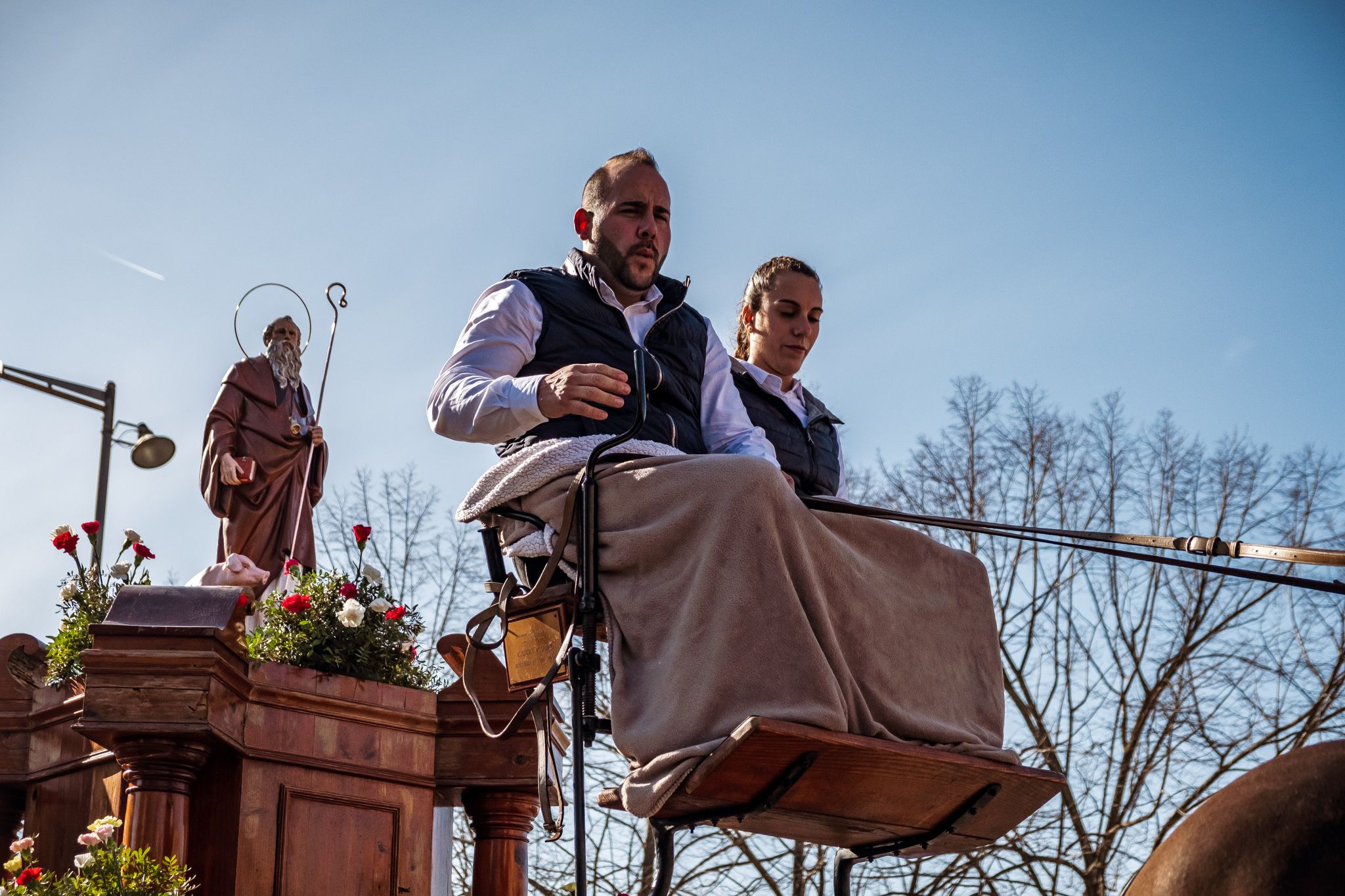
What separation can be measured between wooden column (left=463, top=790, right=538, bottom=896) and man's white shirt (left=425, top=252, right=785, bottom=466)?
242cm

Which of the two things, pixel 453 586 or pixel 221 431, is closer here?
pixel 221 431

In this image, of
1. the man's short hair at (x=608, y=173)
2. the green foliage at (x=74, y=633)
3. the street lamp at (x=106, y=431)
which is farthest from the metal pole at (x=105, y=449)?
the man's short hair at (x=608, y=173)

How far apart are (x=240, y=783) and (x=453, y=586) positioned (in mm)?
12199

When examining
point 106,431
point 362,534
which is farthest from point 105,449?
point 362,534

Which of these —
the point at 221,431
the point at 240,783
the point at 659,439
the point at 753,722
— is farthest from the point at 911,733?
the point at 221,431

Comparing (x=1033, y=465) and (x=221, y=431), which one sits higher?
(x=1033, y=465)

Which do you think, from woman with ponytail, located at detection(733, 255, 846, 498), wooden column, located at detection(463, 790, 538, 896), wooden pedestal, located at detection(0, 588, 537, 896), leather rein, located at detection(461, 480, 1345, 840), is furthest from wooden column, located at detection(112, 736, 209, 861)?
woman with ponytail, located at detection(733, 255, 846, 498)

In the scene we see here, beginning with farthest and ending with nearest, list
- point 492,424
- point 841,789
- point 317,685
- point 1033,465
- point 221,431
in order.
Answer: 1. point 1033,465
2. point 221,431
3. point 317,685
4. point 492,424
5. point 841,789

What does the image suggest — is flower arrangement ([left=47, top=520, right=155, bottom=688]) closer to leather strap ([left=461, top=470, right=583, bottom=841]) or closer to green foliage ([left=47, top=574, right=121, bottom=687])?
green foliage ([left=47, top=574, right=121, bottom=687])

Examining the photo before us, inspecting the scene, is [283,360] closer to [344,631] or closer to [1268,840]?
[344,631]

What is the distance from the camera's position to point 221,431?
8.89 metres

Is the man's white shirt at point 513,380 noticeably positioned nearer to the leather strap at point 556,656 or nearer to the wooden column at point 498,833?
the leather strap at point 556,656

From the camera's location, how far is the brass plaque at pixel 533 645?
12.5ft

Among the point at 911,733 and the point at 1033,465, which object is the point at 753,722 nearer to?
the point at 911,733
